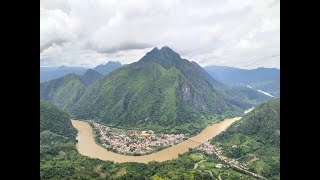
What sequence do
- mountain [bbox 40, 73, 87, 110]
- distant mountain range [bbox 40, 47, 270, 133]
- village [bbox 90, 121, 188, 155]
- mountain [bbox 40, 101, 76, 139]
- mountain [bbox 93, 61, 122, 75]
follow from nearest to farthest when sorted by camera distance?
village [bbox 90, 121, 188, 155]
mountain [bbox 40, 101, 76, 139]
distant mountain range [bbox 40, 47, 270, 133]
mountain [bbox 40, 73, 87, 110]
mountain [bbox 93, 61, 122, 75]

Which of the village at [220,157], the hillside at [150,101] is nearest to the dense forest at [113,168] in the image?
the village at [220,157]

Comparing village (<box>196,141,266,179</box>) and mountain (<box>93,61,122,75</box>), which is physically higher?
mountain (<box>93,61,122,75</box>)

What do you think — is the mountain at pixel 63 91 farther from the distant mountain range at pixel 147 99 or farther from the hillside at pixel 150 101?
the hillside at pixel 150 101

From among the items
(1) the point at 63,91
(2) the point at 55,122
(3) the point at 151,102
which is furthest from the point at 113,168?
(1) the point at 63,91

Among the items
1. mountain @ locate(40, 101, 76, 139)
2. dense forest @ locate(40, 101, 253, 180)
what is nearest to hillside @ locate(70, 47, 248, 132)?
mountain @ locate(40, 101, 76, 139)

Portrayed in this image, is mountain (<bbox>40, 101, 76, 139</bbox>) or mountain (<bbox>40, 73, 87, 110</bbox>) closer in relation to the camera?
mountain (<bbox>40, 101, 76, 139</bbox>)

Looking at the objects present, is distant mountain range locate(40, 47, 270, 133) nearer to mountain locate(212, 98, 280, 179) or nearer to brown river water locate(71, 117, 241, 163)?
brown river water locate(71, 117, 241, 163)

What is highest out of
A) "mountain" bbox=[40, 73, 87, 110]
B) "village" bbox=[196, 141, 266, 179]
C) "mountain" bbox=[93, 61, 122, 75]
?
"mountain" bbox=[93, 61, 122, 75]
